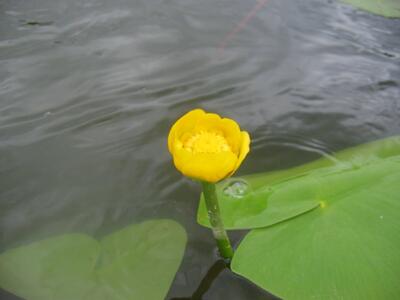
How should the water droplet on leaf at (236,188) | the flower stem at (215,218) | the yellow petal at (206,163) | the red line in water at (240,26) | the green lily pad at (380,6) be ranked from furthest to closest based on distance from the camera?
the green lily pad at (380,6), the red line in water at (240,26), the water droplet on leaf at (236,188), the flower stem at (215,218), the yellow petal at (206,163)

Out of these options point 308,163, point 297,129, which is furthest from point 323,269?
point 297,129

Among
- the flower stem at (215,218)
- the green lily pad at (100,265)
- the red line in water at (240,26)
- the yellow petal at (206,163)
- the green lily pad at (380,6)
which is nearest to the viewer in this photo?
the yellow petal at (206,163)

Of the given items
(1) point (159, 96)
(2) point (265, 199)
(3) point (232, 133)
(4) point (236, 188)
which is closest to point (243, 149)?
(3) point (232, 133)

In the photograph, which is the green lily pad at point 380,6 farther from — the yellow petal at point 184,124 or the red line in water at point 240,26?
the yellow petal at point 184,124

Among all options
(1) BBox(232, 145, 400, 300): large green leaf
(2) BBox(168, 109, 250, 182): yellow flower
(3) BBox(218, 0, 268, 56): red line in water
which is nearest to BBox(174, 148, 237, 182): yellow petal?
(2) BBox(168, 109, 250, 182): yellow flower

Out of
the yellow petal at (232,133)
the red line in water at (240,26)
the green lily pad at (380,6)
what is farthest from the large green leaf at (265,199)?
the green lily pad at (380,6)

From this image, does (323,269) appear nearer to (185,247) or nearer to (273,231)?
(273,231)

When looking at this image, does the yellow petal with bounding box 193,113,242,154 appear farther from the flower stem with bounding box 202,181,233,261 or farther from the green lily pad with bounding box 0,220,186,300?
the green lily pad with bounding box 0,220,186,300
